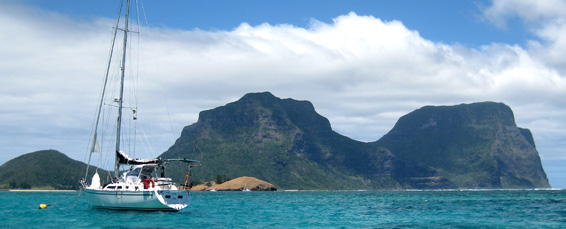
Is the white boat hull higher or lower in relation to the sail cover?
lower

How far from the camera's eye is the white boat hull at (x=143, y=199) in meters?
55.9

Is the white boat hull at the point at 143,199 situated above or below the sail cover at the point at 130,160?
below

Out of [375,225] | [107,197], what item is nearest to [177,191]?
[107,197]

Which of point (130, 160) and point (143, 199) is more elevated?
point (130, 160)

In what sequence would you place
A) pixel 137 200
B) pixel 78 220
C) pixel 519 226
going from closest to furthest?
1. pixel 519 226
2. pixel 78 220
3. pixel 137 200

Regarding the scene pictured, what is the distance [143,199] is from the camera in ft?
184

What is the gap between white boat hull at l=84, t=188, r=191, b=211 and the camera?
5591cm

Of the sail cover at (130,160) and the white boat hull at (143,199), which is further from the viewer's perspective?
the sail cover at (130,160)

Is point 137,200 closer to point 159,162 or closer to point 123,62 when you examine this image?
point 159,162

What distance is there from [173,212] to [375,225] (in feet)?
77.7

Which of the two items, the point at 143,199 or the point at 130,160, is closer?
the point at 143,199

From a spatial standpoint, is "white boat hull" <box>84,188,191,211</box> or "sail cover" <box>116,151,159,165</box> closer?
"white boat hull" <box>84,188,191,211</box>

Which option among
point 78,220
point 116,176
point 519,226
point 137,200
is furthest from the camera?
point 116,176

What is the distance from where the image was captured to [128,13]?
212ft
